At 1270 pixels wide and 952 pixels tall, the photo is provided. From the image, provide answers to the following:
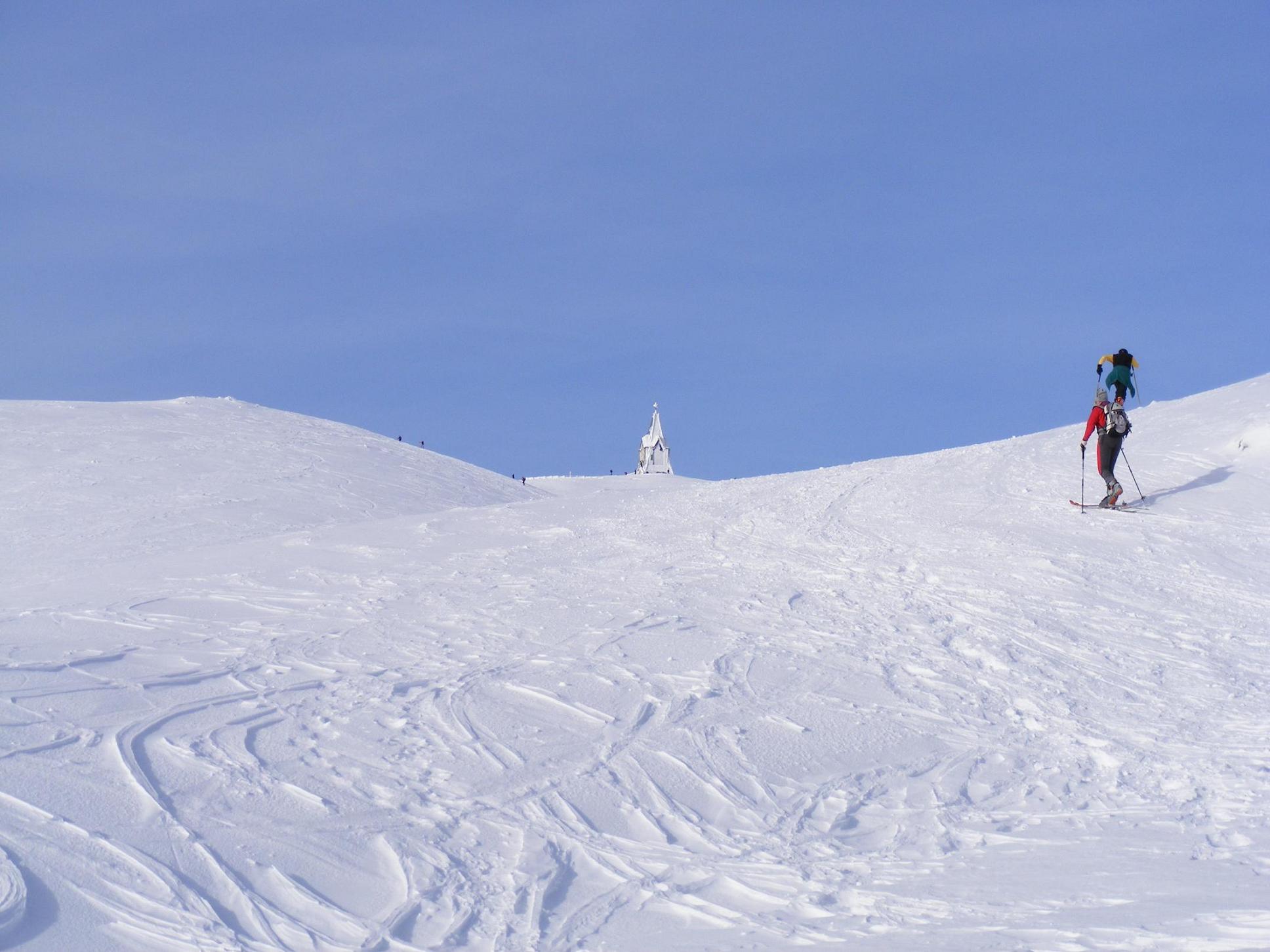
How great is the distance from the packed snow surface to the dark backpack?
3.60ft

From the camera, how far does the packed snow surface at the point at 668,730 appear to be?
22.4 feet

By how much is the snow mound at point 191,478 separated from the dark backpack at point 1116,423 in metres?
13.7

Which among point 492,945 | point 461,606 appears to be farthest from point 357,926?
point 461,606

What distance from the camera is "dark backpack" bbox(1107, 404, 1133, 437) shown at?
18.1 metres

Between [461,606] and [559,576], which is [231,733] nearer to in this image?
[461,606]

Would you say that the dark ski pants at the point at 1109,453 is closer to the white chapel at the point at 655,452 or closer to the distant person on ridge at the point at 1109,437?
the distant person on ridge at the point at 1109,437

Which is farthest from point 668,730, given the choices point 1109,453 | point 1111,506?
point 1109,453

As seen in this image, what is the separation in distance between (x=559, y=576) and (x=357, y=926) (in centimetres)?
931

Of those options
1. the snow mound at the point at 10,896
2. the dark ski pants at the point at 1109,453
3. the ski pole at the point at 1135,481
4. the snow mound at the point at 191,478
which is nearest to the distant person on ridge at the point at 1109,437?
the dark ski pants at the point at 1109,453

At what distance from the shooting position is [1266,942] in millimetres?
6004

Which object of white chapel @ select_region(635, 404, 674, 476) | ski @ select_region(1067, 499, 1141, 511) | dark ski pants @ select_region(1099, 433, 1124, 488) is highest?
white chapel @ select_region(635, 404, 674, 476)

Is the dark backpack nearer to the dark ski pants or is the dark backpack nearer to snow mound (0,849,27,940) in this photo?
the dark ski pants

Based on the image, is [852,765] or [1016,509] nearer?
[852,765]

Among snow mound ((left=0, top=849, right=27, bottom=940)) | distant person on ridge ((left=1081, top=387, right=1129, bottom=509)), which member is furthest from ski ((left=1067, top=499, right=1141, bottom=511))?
snow mound ((left=0, top=849, right=27, bottom=940))
